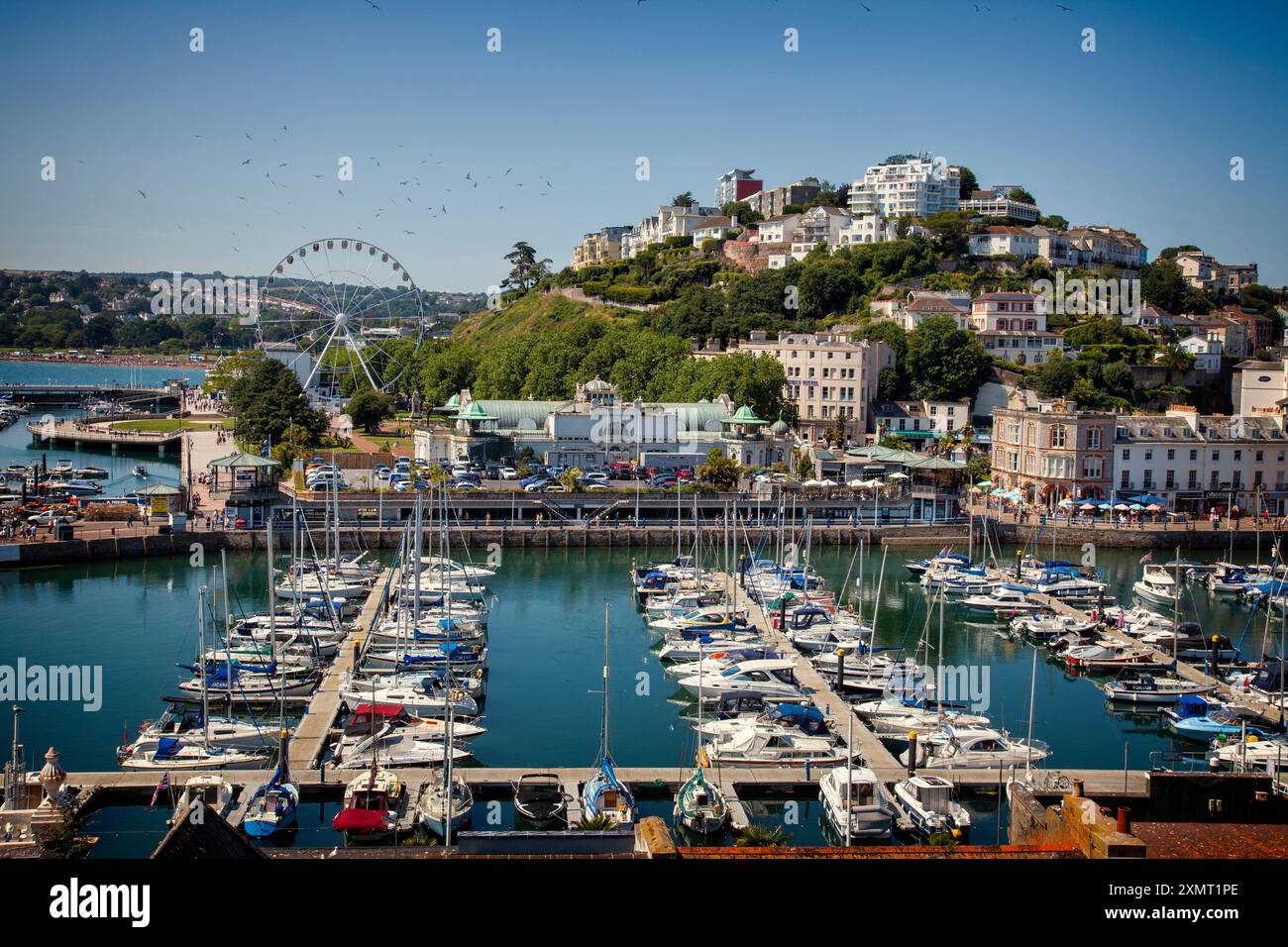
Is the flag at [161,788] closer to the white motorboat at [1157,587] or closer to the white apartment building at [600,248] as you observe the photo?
the white motorboat at [1157,587]

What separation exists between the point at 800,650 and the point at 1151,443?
22330mm

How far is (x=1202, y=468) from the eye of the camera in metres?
41.3

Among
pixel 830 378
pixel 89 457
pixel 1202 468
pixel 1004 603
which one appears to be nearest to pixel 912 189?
pixel 830 378

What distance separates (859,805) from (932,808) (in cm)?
92

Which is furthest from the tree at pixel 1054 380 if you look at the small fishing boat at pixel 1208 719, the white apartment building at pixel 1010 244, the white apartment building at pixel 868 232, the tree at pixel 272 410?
the small fishing boat at pixel 1208 719

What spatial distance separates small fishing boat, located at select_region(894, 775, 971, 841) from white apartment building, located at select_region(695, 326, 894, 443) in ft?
121

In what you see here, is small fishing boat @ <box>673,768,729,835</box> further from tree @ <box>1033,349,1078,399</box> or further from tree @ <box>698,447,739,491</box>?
tree @ <box>1033,349,1078,399</box>

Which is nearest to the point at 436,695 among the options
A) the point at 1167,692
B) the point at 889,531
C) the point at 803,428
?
the point at 1167,692

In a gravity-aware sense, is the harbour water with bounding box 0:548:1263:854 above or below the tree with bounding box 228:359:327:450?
below

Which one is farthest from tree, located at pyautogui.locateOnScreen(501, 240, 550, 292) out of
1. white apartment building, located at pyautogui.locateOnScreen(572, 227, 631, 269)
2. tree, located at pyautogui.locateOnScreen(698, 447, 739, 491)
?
tree, located at pyautogui.locateOnScreen(698, 447, 739, 491)

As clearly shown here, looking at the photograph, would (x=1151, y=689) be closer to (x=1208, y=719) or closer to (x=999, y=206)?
(x=1208, y=719)

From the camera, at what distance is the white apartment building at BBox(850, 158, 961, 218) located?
79375 millimetres
